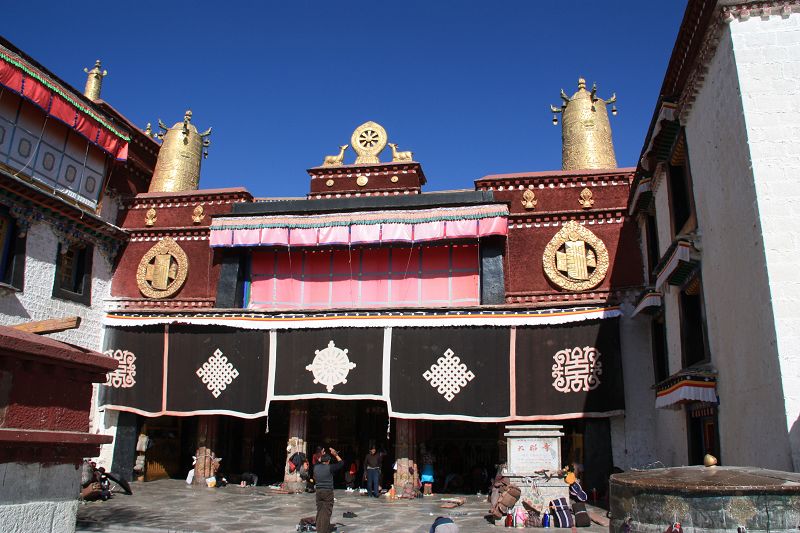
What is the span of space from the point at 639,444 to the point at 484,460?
554 centimetres

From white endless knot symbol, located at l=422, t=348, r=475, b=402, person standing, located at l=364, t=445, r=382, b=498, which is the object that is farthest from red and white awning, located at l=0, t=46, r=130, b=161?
person standing, located at l=364, t=445, r=382, b=498

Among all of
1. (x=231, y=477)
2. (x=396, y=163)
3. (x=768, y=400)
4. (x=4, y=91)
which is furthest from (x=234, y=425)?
(x=768, y=400)

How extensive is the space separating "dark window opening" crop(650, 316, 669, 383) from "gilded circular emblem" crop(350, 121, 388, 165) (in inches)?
335

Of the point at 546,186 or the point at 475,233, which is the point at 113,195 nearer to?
the point at 475,233

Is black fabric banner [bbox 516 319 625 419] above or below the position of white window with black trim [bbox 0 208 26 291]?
below

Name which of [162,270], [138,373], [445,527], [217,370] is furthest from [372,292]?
[445,527]

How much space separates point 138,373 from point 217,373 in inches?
83.0

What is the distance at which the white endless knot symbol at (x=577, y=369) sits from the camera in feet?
44.0

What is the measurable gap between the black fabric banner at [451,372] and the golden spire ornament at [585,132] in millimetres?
5795

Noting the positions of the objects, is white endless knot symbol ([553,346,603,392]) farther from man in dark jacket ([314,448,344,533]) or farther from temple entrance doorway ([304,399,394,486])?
man in dark jacket ([314,448,344,533])

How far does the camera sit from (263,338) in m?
15.0

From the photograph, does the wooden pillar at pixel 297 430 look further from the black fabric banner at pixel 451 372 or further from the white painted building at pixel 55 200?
the white painted building at pixel 55 200

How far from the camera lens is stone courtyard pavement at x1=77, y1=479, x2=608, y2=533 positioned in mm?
9875

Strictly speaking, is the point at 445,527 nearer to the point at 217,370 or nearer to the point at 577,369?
the point at 577,369
